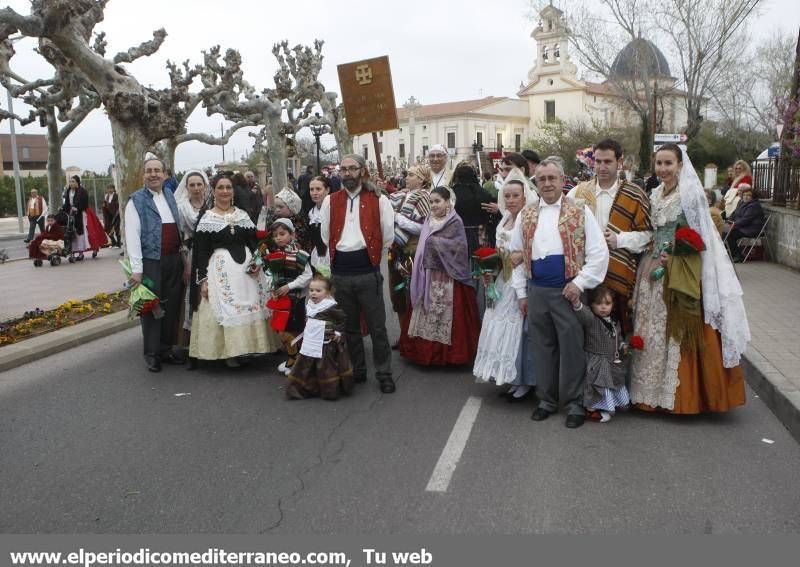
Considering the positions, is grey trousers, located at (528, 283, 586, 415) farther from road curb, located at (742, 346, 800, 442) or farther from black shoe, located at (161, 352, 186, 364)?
black shoe, located at (161, 352, 186, 364)

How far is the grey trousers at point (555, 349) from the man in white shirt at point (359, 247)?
1384mm

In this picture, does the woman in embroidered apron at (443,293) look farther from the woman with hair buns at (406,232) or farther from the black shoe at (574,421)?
the black shoe at (574,421)

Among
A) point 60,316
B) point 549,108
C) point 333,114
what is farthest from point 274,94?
point 549,108

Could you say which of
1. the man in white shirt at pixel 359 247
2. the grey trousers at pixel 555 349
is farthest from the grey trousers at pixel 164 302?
the grey trousers at pixel 555 349

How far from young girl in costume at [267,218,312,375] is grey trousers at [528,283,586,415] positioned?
7.57ft

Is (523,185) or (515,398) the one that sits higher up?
(523,185)

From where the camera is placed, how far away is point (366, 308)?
6.38m

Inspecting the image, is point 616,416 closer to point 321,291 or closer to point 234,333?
point 321,291

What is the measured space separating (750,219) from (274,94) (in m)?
17.5

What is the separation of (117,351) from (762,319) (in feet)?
23.5

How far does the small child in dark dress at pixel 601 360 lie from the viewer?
538 centimetres

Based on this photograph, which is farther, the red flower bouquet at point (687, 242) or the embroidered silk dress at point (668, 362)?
the embroidered silk dress at point (668, 362)

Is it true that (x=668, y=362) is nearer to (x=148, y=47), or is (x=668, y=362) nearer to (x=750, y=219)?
(x=750, y=219)

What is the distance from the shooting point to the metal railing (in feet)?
46.3
